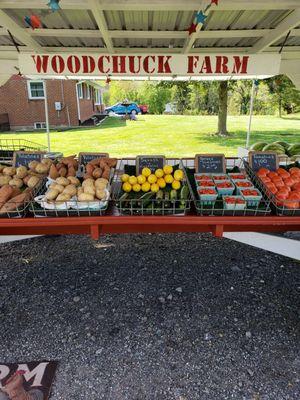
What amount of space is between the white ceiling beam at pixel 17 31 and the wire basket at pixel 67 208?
1992 mm

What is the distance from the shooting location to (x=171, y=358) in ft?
9.07

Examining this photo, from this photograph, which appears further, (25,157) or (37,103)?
(37,103)

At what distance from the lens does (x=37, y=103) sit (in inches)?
817

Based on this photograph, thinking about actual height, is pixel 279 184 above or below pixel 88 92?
below

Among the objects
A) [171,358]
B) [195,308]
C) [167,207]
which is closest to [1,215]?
[167,207]

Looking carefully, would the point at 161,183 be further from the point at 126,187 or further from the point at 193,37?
the point at 193,37

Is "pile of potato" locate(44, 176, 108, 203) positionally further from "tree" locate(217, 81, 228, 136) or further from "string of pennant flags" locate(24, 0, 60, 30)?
"tree" locate(217, 81, 228, 136)

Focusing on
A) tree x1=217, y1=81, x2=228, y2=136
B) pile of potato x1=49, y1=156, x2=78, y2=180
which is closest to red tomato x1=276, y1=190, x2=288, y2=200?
pile of potato x1=49, y1=156, x2=78, y2=180

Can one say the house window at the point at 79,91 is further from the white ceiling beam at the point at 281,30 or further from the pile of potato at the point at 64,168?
the pile of potato at the point at 64,168

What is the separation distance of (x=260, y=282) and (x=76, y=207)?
2.53 meters

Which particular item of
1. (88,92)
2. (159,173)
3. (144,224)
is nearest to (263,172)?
(159,173)

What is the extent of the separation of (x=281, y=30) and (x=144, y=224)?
9.06 ft

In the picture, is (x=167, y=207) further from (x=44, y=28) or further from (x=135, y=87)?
(x=135, y=87)

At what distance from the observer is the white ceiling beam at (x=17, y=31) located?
318cm
